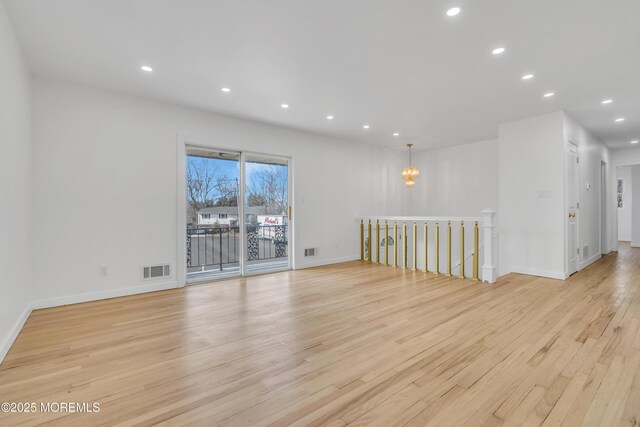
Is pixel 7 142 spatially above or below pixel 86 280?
above

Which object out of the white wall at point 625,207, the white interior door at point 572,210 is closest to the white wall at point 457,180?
the white interior door at point 572,210

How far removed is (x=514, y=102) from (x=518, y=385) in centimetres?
383

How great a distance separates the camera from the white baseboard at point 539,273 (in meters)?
4.43

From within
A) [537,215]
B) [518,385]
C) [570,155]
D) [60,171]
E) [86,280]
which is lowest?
[518,385]

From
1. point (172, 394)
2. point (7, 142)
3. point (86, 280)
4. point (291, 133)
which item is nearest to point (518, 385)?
point (172, 394)

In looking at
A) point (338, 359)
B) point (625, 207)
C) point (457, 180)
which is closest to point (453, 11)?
point (338, 359)

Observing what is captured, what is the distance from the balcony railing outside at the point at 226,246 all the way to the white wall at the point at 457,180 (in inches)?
162

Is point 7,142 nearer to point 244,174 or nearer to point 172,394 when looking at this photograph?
point 172,394

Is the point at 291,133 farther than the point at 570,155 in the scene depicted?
Yes

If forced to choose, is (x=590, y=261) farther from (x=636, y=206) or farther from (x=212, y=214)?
(x=212, y=214)

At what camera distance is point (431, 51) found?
2816 millimetres

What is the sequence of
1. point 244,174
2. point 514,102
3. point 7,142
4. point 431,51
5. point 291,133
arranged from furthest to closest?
point 291,133, point 244,174, point 514,102, point 431,51, point 7,142

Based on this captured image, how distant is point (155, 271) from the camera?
159 inches

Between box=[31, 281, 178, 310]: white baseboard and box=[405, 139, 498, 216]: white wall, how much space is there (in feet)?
20.1
